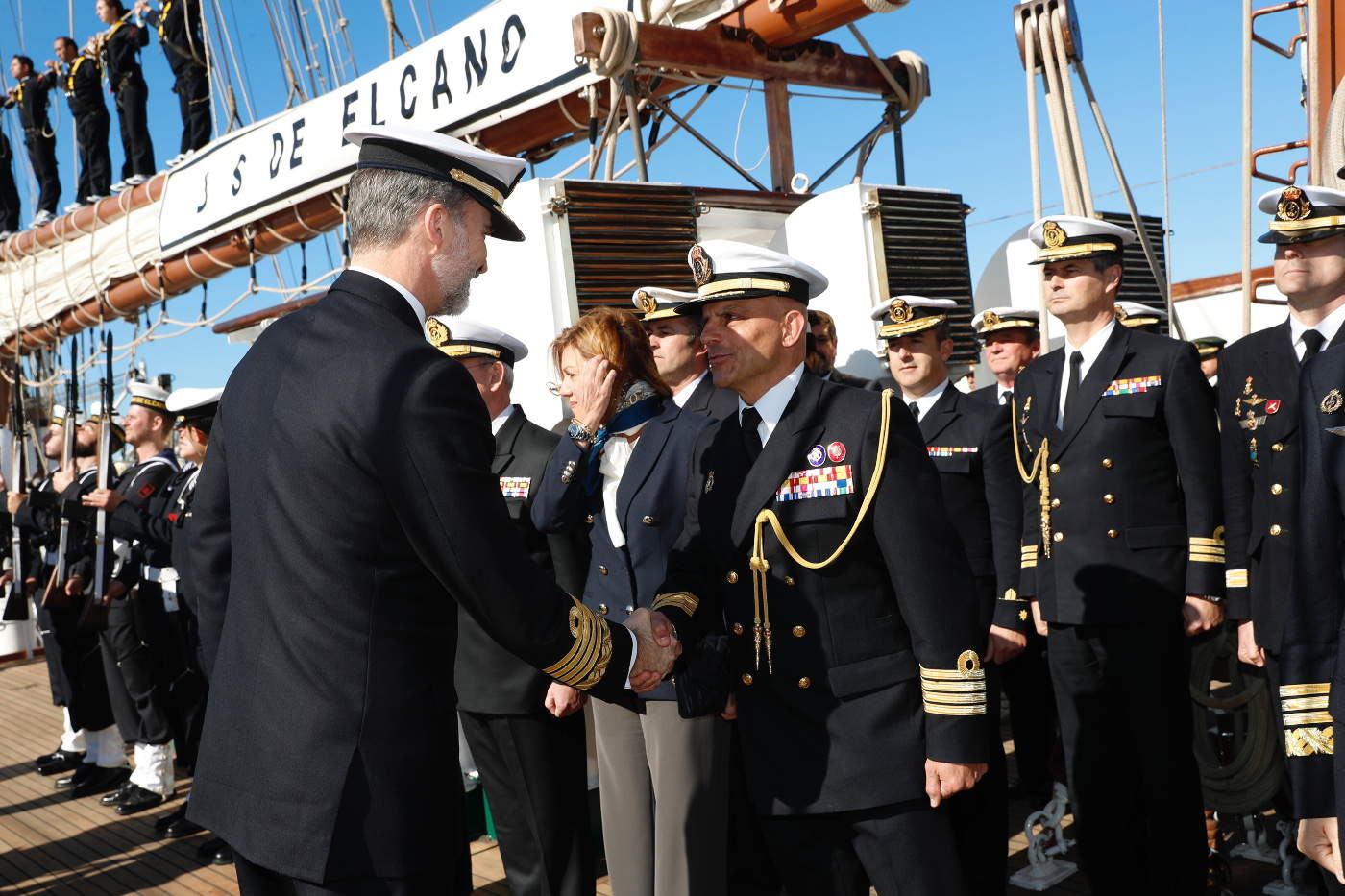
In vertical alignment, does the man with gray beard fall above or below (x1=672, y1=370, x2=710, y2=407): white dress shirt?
below

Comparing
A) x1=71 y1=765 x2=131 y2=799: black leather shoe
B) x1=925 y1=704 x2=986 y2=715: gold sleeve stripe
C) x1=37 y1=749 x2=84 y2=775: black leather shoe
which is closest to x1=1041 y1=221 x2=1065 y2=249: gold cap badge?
x1=925 y1=704 x2=986 y2=715: gold sleeve stripe

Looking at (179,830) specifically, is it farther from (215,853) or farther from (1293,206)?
(1293,206)

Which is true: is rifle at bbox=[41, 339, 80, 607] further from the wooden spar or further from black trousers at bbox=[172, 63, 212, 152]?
black trousers at bbox=[172, 63, 212, 152]

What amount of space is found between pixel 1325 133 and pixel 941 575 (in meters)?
3.07

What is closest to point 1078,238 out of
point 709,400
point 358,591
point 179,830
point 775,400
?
point 709,400

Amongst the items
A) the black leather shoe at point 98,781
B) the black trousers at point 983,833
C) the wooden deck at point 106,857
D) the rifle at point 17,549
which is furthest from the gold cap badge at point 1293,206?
the rifle at point 17,549

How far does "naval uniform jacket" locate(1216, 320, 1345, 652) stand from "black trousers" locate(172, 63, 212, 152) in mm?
10315

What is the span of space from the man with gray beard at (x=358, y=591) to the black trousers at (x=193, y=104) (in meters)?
10.4

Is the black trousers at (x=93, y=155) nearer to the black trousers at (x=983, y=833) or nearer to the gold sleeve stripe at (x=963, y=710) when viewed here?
the black trousers at (x=983, y=833)

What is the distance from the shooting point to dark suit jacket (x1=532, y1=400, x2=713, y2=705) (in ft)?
9.55

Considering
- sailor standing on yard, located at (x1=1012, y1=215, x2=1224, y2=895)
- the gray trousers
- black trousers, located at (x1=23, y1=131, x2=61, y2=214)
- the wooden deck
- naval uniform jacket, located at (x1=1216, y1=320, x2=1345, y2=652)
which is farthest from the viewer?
black trousers, located at (x1=23, y1=131, x2=61, y2=214)

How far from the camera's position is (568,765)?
10.4ft

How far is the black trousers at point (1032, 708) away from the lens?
4.66 metres

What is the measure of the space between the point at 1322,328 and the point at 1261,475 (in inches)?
15.7
